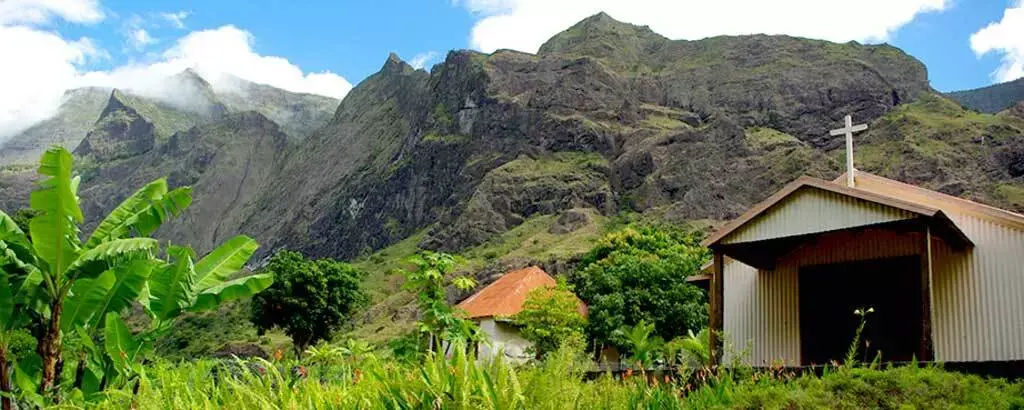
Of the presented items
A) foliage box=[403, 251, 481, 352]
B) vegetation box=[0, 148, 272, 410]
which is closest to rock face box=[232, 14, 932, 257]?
foliage box=[403, 251, 481, 352]

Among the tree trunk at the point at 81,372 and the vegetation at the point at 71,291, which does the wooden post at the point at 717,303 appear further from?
the tree trunk at the point at 81,372

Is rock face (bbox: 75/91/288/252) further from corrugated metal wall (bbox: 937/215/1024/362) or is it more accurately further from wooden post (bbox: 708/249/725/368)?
corrugated metal wall (bbox: 937/215/1024/362)

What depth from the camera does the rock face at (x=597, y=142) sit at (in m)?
79.4

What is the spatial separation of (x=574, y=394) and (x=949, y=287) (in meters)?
11.7

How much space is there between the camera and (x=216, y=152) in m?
180

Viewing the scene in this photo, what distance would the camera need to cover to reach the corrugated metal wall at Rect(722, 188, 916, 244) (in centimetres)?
1374

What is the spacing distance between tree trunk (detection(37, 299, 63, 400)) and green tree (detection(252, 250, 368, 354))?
36.1 meters

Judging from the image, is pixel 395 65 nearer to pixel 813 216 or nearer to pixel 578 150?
pixel 578 150

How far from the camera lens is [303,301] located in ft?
156

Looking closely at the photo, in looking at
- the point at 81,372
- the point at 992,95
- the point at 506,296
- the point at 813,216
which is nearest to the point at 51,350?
the point at 81,372

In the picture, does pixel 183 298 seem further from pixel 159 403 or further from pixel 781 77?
pixel 781 77

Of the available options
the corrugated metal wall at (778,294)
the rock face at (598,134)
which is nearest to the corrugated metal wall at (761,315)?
the corrugated metal wall at (778,294)

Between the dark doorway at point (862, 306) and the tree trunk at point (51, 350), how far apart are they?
460 inches

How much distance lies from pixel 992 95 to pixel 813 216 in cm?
15685
